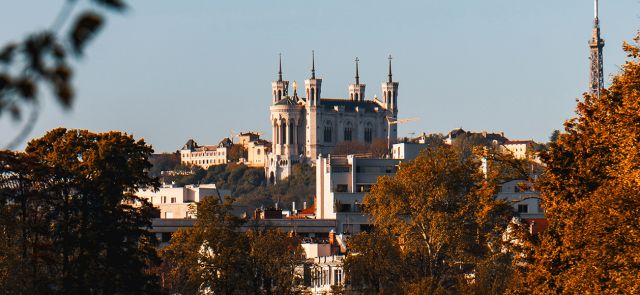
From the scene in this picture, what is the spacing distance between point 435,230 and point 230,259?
524 inches

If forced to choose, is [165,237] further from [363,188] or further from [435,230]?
[435,230]

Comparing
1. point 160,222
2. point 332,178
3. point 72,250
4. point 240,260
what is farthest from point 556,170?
point 332,178

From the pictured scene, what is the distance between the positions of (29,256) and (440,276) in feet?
85.2

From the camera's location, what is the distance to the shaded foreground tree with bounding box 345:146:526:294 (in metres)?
76.6

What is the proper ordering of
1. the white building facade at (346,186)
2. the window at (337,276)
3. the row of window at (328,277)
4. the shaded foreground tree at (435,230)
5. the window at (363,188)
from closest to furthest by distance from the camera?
the shaded foreground tree at (435,230) → the window at (337,276) → the row of window at (328,277) → the white building facade at (346,186) → the window at (363,188)

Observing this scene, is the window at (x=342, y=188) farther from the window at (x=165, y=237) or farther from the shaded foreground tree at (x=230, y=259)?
the shaded foreground tree at (x=230, y=259)

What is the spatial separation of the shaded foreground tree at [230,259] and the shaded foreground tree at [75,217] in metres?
9.22

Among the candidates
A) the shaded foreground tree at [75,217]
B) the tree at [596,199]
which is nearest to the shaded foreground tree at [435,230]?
the shaded foreground tree at [75,217]

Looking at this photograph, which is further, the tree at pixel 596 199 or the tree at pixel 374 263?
the tree at pixel 374 263

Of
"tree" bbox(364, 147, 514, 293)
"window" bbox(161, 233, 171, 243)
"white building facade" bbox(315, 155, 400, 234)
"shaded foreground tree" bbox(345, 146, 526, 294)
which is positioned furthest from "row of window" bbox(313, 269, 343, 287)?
"white building facade" bbox(315, 155, 400, 234)

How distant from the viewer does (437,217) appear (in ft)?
275

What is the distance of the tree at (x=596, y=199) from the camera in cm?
3659

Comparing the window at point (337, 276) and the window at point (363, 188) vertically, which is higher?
the window at point (363, 188)

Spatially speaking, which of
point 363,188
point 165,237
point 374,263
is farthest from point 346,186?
point 374,263
